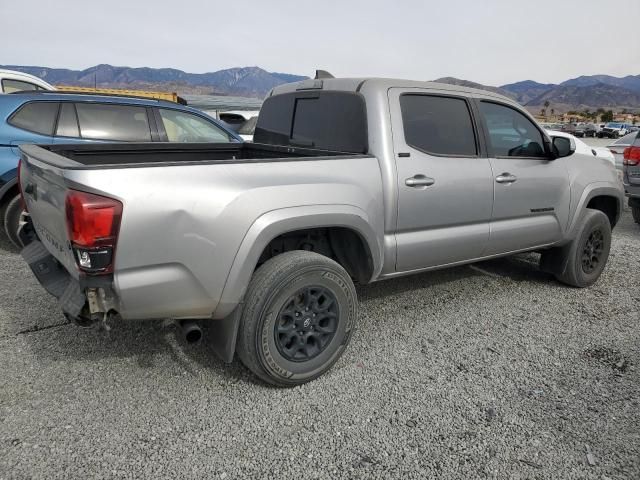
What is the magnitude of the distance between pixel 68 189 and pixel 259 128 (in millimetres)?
2376

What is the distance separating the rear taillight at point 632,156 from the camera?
717 centimetres

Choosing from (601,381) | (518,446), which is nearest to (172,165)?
(518,446)

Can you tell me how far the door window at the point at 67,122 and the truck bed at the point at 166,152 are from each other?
200cm

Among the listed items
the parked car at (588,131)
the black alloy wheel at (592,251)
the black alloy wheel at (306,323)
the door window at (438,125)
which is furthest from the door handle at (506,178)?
the parked car at (588,131)

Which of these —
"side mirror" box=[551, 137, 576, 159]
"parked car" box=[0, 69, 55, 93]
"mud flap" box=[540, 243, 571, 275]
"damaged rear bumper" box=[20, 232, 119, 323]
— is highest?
"parked car" box=[0, 69, 55, 93]

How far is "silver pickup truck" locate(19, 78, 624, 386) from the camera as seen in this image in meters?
2.13

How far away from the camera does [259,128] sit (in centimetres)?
423

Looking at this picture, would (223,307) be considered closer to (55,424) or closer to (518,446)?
(55,424)

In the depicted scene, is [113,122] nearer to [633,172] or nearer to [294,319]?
[294,319]

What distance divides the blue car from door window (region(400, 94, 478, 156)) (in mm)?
3188

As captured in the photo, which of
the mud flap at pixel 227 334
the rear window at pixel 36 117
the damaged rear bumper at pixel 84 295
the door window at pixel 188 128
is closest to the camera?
the damaged rear bumper at pixel 84 295

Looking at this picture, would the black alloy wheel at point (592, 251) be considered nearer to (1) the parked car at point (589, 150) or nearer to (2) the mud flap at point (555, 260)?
(2) the mud flap at point (555, 260)

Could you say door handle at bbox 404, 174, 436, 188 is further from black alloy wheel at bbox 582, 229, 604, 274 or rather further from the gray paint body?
black alloy wheel at bbox 582, 229, 604, 274

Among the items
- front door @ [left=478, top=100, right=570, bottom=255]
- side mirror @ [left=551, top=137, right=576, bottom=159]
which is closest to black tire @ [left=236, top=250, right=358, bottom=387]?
front door @ [left=478, top=100, right=570, bottom=255]
